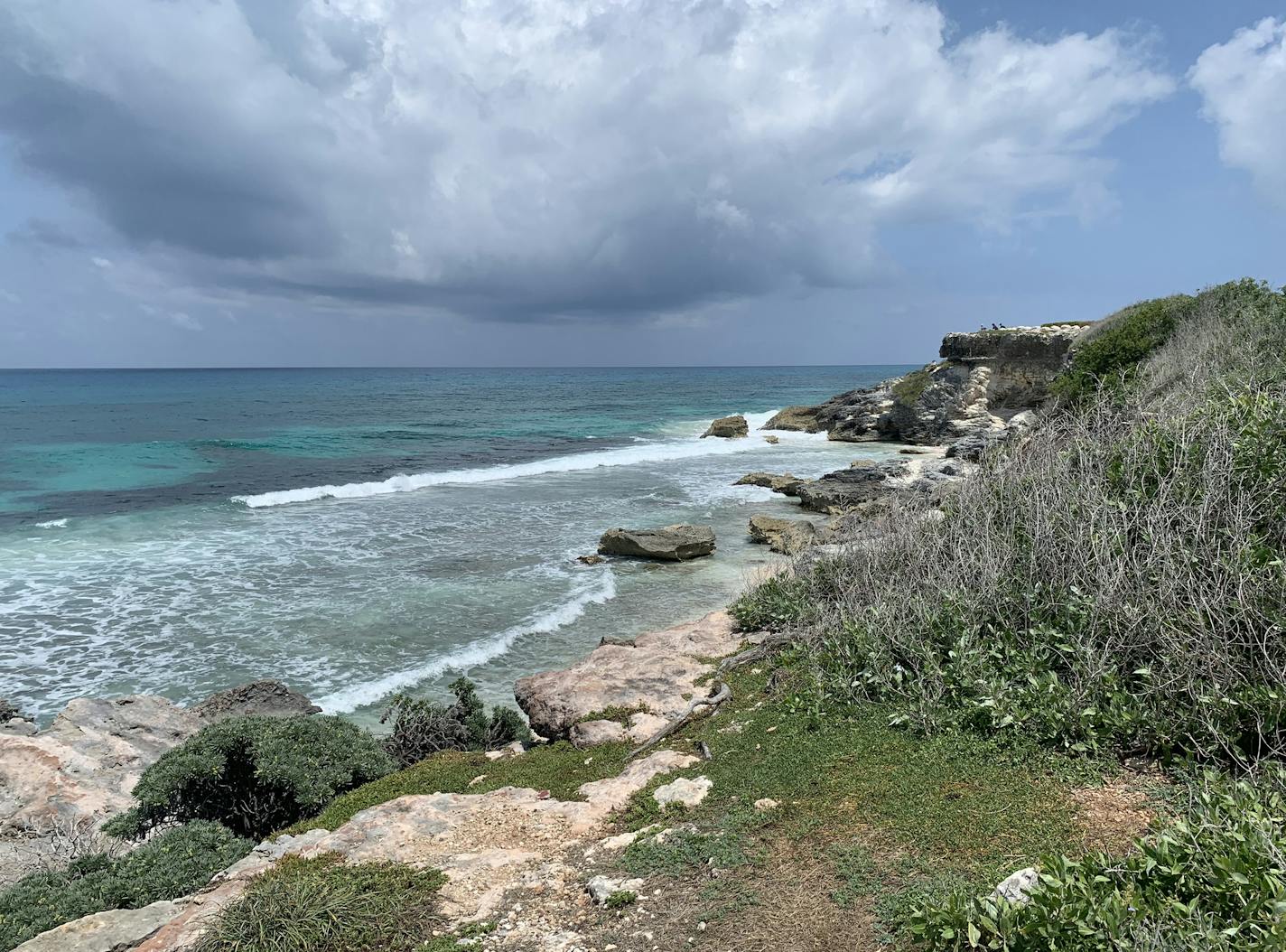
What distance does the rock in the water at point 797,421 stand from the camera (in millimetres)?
55525

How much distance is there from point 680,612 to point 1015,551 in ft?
28.1

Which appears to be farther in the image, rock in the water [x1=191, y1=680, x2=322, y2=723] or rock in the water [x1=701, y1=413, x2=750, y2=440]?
rock in the water [x1=701, y1=413, x2=750, y2=440]

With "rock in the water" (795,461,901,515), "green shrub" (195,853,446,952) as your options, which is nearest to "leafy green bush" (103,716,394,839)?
"green shrub" (195,853,446,952)

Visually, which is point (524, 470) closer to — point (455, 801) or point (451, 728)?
point (451, 728)

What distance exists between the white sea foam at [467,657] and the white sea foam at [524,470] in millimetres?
17526

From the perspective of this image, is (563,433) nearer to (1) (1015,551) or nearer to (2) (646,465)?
(2) (646,465)

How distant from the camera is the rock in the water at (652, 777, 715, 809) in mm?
6249

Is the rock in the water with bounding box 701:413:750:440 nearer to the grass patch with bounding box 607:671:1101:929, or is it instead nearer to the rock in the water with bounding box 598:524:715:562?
the rock in the water with bounding box 598:524:715:562

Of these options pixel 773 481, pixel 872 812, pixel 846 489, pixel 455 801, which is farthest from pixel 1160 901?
pixel 773 481

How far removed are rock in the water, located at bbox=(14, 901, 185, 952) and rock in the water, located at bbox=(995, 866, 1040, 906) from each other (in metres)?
5.37

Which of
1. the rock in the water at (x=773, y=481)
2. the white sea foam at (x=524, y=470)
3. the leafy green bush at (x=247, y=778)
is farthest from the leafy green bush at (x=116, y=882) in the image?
the rock in the water at (x=773, y=481)

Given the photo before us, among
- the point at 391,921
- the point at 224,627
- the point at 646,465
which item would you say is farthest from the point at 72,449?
the point at 391,921

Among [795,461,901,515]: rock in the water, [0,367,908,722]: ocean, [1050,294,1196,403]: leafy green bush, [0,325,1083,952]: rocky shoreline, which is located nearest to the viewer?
[0,325,1083,952]: rocky shoreline

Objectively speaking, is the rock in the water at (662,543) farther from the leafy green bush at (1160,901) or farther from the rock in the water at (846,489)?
the leafy green bush at (1160,901)
